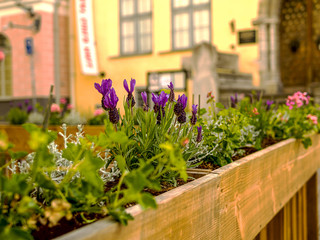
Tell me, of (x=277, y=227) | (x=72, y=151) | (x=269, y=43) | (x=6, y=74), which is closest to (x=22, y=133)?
(x=277, y=227)

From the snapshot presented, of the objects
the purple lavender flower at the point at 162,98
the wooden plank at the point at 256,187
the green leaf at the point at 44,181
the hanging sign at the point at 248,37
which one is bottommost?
the wooden plank at the point at 256,187

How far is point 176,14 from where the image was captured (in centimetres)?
1030

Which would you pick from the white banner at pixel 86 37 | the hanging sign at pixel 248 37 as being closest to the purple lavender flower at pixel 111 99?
the hanging sign at pixel 248 37

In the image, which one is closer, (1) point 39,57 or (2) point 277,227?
(2) point 277,227

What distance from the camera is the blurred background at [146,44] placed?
8.70 metres

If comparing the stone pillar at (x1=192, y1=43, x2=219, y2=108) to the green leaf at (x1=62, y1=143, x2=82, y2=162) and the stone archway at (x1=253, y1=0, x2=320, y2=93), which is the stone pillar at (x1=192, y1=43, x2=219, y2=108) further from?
the green leaf at (x1=62, y1=143, x2=82, y2=162)

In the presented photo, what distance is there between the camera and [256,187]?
1535mm

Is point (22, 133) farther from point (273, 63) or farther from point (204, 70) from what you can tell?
point (273, 63)

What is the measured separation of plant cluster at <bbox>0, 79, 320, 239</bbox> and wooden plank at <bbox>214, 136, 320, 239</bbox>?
116 millimetres

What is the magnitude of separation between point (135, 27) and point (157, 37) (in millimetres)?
877

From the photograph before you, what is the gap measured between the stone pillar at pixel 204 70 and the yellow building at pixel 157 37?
276cm

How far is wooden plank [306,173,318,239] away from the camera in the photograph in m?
2.83

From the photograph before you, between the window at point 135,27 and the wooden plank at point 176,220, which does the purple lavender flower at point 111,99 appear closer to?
the wooden plank at point 176,220

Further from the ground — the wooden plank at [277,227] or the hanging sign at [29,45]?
the hanging sign at [29,45]
